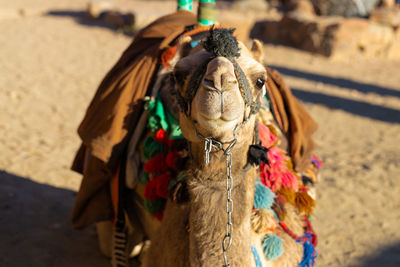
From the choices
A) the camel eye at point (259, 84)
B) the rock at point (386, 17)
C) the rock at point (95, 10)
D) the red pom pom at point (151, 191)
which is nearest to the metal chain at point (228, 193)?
the camel eye at point (259, 84)

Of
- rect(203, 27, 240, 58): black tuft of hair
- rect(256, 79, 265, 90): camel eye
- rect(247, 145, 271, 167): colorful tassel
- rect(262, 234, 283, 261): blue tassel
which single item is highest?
rect(203, 27, 240, 58): black tuft of hair

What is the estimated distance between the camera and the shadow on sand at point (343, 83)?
926 cm

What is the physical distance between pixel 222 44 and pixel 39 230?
2810 mm

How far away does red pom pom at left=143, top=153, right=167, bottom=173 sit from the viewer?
2779mm

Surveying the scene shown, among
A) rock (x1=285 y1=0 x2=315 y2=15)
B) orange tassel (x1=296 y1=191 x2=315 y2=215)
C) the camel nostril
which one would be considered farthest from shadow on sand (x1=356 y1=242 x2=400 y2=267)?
rock (x1=285 y1=0 x2=315 y2=15)

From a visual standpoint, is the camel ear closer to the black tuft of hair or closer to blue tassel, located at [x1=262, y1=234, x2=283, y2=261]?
the black tuft of hair

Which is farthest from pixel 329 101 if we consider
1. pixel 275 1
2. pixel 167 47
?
pixel 275 1

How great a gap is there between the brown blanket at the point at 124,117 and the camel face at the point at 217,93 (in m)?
1.01

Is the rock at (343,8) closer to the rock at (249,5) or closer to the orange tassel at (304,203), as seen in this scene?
the rock at (249,5)

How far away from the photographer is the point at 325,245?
170 inches

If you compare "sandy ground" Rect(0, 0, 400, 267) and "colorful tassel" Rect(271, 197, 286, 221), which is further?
"sandy ground" Rect(0, 0, 400, 267)

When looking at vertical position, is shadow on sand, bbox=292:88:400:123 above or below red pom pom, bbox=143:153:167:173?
below

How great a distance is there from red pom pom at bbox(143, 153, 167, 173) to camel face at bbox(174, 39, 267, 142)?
0.73 m

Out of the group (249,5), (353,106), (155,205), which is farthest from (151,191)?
(249,5)
